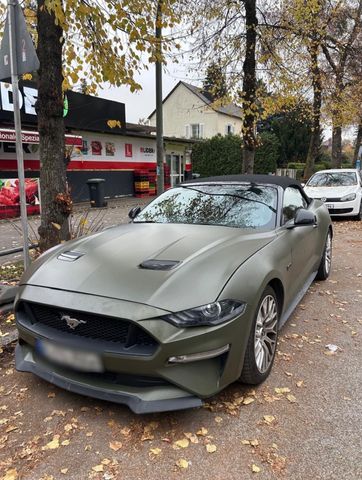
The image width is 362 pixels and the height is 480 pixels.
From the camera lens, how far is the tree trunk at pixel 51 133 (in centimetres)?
523

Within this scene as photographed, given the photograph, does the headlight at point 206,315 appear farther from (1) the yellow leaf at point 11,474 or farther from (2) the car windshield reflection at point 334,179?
(2) the car windshield reflection at point 334,179

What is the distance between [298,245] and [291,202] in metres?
0.62

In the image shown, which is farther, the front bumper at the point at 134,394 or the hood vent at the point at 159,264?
the hood vent at the point at 159,264

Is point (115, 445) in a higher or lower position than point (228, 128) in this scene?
lower

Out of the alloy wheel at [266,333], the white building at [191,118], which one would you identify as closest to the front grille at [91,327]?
the alloy wheel at [266,333]

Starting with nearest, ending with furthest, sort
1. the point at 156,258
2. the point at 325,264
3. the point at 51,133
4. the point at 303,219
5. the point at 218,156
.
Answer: the point at 156,258, the point at 303,219, the point at 51,133, the point at 325,264, the point at 218,156

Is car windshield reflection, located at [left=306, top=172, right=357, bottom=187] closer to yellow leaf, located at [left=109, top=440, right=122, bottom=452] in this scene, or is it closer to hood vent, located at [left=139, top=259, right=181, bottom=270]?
hood vent, located at [left=139, top=259, right=181, bottom=270]

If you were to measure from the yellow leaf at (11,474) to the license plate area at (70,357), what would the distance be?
0.62m

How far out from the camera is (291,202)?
4520mm

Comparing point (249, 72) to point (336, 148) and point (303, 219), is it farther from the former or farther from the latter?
point (336, 148)

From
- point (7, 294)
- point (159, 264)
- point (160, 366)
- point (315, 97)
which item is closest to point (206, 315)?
point (160, 366)

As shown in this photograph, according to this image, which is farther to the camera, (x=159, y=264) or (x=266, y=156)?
(x=266, y=156)

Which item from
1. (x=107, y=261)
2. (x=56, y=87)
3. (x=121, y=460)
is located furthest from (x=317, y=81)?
(x=121, y=460)

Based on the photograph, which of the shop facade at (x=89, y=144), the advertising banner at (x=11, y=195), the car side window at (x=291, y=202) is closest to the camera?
the car side window at (x=291, y=202)
